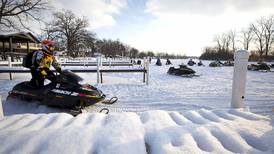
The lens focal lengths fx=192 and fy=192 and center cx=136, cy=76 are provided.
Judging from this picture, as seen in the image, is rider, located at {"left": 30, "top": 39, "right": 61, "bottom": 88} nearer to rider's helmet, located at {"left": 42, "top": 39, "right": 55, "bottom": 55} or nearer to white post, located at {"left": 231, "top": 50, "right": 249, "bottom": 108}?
rider's helmet, located at {"left": 42, "top": 39, "right": 55, "bottom": 55}

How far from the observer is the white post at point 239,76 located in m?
3.33

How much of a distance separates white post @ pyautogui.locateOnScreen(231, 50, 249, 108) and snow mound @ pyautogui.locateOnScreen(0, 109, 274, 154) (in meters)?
0.78

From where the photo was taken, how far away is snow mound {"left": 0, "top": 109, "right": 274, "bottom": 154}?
1815 millimetres

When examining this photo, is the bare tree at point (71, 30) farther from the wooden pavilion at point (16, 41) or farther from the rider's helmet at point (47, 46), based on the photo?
the rider's helmet at point (47, 46)

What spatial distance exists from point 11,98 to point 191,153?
16.3ft

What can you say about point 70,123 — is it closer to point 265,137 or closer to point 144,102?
point 265,137

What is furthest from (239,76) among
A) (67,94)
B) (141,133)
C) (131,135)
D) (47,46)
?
(47,46)

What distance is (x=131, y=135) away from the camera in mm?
2070

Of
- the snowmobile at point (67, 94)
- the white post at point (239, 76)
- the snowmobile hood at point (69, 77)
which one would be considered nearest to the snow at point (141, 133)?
the white post at point (239, 76)

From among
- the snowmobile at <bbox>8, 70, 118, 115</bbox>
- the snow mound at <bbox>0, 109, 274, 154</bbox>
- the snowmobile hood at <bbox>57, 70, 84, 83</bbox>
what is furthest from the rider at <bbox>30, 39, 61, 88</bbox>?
the snow mound at <bbox>0, 109, 274, 154</bbox>

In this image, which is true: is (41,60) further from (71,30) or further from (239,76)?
(71,30)

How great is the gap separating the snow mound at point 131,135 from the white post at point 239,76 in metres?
0.78

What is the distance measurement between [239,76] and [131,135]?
2.37 metres

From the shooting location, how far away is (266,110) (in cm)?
512
